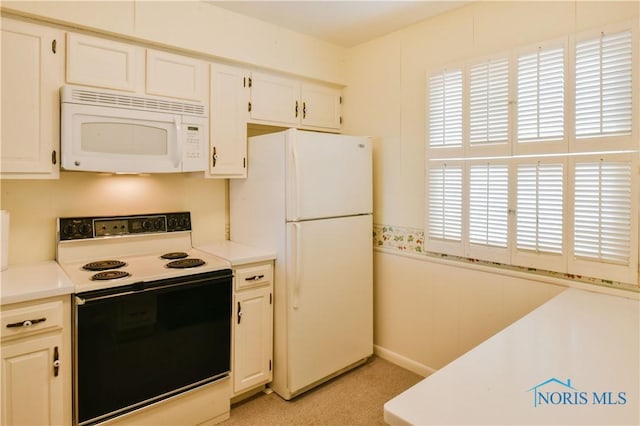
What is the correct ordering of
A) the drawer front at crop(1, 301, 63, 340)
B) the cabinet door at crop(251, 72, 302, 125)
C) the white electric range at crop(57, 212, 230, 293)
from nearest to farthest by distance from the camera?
1. the drawer front at crop(1, 301, 63, 340)
2. the white electric range at crop(57, 212, 230, 293)
3. the cabinet door at crop(251, 72, 302, 125)

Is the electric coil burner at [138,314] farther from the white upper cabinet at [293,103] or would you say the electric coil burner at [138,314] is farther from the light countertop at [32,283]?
the white upper cabinet at [293,103]

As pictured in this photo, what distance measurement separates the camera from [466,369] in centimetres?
112

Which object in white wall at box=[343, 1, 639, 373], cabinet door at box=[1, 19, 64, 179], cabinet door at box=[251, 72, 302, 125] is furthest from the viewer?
cabinet door at box=[251, 72, 302, 125]

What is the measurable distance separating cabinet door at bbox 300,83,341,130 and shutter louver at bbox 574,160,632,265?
1.88 m

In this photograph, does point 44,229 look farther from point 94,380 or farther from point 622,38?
point 622,38

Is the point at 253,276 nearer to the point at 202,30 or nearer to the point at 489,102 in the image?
the point at 202,30

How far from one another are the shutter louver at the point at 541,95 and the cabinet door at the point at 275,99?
158 centimetres

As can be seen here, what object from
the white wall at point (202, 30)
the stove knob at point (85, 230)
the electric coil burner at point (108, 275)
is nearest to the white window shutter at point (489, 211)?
the white wall at point (202, 30)

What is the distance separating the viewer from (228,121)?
2.62 m

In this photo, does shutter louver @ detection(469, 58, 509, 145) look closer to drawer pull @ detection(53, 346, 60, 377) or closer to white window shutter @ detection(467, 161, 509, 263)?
white window shutter @ detection(467, 161, 509, 263)

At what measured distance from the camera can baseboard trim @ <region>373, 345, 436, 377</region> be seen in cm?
278

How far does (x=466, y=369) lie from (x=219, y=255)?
172cm

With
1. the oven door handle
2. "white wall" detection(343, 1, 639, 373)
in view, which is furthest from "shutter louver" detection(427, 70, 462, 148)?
the oven door handle

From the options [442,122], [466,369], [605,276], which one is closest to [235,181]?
[442,122]
